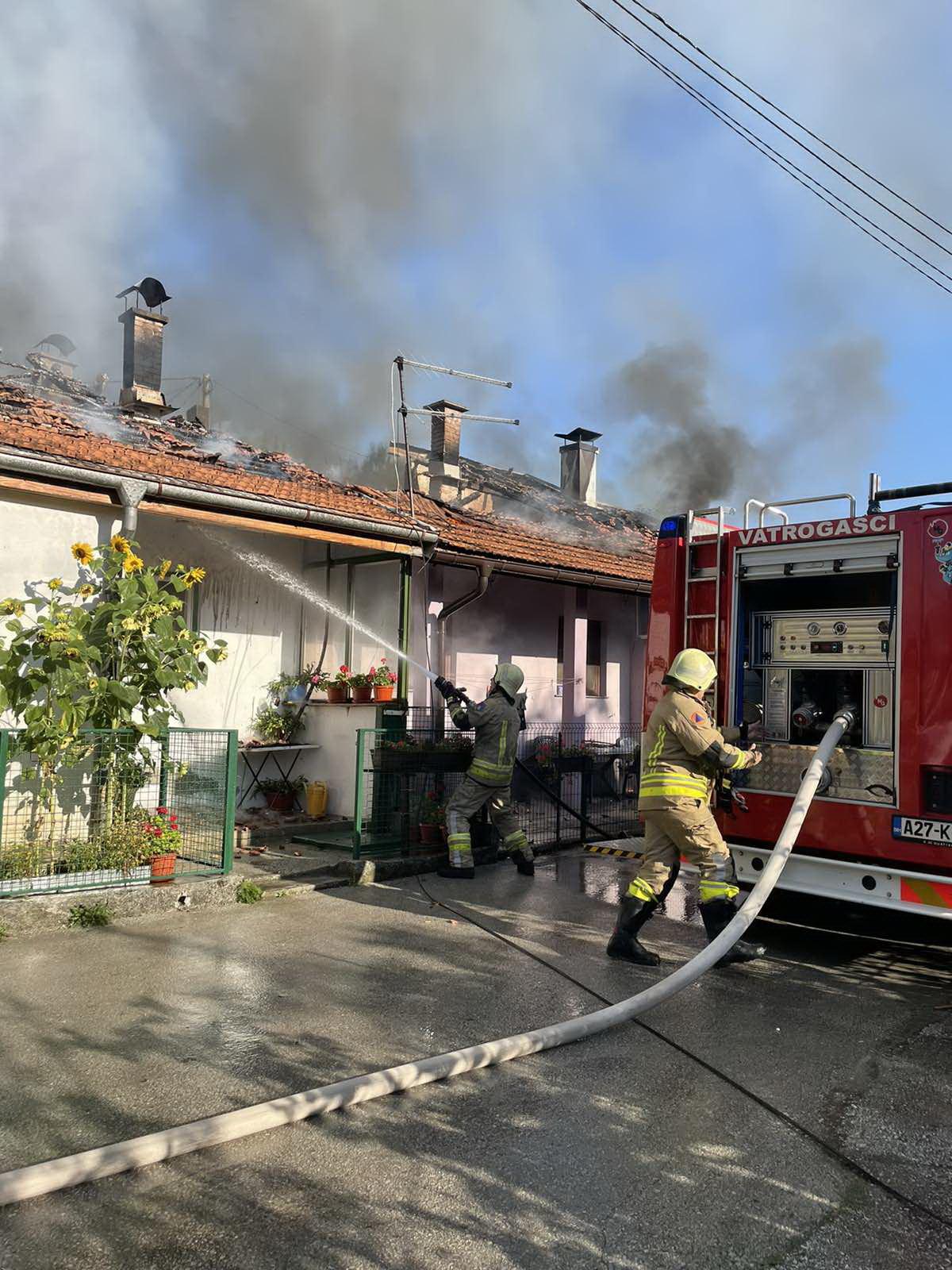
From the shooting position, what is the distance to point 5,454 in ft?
22.2

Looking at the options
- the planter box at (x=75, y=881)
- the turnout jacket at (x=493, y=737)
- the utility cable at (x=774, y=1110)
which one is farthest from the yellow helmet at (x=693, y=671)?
the planter box at (x=75, y=881)

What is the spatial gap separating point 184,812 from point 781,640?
455cm

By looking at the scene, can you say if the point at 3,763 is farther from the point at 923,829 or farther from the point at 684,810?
the point at 923,829

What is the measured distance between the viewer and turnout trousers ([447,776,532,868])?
8.00 m

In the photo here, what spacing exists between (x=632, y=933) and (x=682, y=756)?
3.58ft

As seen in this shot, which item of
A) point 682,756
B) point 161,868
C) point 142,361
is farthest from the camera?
point 142,361

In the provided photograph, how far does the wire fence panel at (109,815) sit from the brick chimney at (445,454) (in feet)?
32.6

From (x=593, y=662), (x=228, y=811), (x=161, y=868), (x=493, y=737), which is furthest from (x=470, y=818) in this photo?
(x=593, y=662)

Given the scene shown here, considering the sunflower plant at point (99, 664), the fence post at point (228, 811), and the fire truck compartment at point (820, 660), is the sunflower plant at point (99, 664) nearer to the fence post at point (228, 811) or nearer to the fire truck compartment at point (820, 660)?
the fence post at point (228, 811)

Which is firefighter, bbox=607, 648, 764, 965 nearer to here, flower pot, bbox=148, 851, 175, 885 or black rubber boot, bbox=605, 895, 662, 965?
black rubber boot, bbox=605, 895, 662, 965

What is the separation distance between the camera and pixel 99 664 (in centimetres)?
682

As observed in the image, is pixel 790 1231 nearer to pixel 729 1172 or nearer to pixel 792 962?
pixel 729 1172

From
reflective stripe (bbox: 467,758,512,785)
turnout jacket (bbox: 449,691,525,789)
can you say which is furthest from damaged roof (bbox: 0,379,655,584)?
reflective stripe (bbox: 467,758,512,785)

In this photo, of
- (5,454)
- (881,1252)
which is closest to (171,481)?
(5,454)
